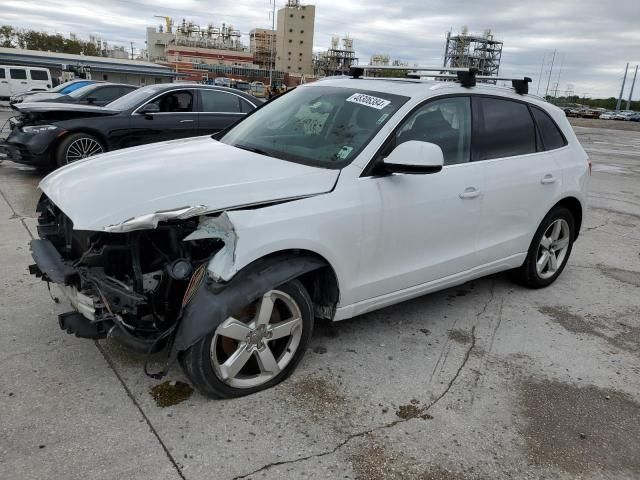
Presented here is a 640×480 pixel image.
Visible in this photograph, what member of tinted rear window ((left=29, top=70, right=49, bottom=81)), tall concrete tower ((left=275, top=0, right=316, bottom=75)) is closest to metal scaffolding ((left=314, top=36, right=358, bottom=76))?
tall concrete tower ((left=275, top=0, right=316, bottom=75))

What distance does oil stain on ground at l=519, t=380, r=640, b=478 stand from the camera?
2.62 m

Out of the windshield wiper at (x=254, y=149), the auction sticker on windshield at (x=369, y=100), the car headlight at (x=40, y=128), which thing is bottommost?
the car headlight at (x=40, y=128)

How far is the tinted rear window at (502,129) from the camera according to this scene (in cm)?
389

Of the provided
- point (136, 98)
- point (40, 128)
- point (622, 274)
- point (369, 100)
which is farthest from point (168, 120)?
point (622, 274)

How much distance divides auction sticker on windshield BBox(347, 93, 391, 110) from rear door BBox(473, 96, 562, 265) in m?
0.79

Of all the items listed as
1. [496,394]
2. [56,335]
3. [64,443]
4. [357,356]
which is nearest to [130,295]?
[64,443]

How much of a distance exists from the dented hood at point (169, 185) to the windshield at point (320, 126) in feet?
0.56

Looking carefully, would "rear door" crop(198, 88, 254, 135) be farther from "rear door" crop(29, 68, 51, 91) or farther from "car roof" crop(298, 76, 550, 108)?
"rear door" crop(29, 68, 51, 91)

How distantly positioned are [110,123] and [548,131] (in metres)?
6.53

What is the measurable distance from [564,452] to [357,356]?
1301mm

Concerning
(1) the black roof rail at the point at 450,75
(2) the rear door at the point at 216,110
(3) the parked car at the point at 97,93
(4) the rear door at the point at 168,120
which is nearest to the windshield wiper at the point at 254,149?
(1) the black roof rail at the point at 450,75

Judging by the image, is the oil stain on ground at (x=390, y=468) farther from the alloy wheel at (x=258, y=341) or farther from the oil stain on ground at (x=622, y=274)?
the oil stain on ground at (x=622, y=274)

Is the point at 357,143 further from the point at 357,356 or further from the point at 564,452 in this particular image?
the point at 564,452

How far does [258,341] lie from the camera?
287cm
